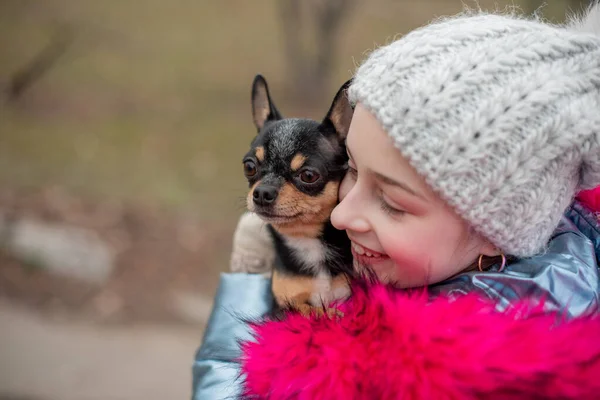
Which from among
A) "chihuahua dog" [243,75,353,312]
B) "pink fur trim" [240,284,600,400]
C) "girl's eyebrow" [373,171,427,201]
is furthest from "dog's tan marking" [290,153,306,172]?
"pink fur trim" [240,284,600,400]

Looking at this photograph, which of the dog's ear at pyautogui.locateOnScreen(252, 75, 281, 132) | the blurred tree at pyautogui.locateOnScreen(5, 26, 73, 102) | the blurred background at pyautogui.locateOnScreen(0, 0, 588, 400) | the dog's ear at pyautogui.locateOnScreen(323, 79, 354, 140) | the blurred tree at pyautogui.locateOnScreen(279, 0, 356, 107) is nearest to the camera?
the dog's ear at pyautogui.locateOnScreen(323, 79, 354, 140)

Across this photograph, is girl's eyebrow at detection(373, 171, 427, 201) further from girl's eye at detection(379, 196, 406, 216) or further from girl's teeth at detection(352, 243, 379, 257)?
girl's teeth at detection(352, 243, 379, 257)

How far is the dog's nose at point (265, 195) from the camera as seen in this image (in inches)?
63.3

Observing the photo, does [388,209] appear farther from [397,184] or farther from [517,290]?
[517,290]

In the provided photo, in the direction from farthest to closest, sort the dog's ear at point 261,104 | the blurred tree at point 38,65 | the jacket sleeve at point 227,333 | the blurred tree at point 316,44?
1. the blurred tree at point 316,44
2. the blurred tree at point 38,65
3. the dog's ear at point 261,104
4. the jacket sleeve at point 227,333

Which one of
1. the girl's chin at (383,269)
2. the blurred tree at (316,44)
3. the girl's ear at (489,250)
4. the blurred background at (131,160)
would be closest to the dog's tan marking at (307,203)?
the blurred background at (131,160)

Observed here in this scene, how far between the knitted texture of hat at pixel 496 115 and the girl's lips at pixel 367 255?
0.71 ft

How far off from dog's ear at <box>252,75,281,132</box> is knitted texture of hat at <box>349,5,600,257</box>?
0.70 meters

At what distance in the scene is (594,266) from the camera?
1304mm

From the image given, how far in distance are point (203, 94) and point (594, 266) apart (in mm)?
7455

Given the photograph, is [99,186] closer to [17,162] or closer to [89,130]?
[17,162]

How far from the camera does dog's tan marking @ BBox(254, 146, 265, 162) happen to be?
1.70 metres

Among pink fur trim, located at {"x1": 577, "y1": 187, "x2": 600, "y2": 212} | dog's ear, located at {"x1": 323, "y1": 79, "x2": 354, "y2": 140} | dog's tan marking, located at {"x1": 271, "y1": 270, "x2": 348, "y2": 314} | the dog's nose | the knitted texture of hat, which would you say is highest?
the knitted texture of hat

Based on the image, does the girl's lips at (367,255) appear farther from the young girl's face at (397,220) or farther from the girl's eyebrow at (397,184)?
the girl's eyebrow at (397,184)
